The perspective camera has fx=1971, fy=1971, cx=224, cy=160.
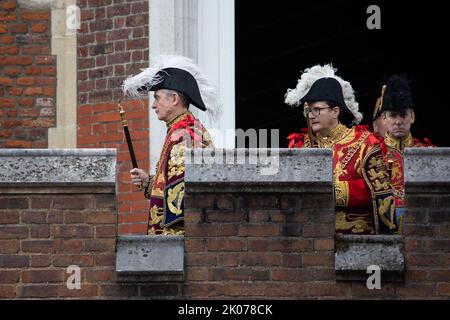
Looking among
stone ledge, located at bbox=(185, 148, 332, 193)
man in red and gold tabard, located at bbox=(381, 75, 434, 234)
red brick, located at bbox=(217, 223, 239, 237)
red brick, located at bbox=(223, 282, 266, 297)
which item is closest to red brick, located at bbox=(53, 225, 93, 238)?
stone ledge, located at bbox=(185, 148, 332, 193)

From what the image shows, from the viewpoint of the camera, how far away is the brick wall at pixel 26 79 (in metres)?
16.2

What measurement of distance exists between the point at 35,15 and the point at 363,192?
4.76m

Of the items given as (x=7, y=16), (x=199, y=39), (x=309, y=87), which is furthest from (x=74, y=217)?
(x=7, y=16)

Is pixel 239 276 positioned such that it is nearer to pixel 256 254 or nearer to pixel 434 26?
pixel 256 254

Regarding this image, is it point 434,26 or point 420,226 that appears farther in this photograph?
point 434,26

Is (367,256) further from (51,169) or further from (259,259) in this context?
(51,169)

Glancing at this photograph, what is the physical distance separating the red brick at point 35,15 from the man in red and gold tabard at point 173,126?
10.1 feet

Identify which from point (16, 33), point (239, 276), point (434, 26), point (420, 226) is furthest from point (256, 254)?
point (434, 26)

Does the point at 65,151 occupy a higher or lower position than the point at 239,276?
higher

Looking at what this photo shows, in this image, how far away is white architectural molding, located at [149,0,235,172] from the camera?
15516 millimetres

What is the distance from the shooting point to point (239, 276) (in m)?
12.1

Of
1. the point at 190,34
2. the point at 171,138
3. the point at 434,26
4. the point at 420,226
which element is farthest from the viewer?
the point at 434,26

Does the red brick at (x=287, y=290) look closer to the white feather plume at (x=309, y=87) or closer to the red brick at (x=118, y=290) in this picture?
the red brick at (x=118, y=290)

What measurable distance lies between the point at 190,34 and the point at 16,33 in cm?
166
